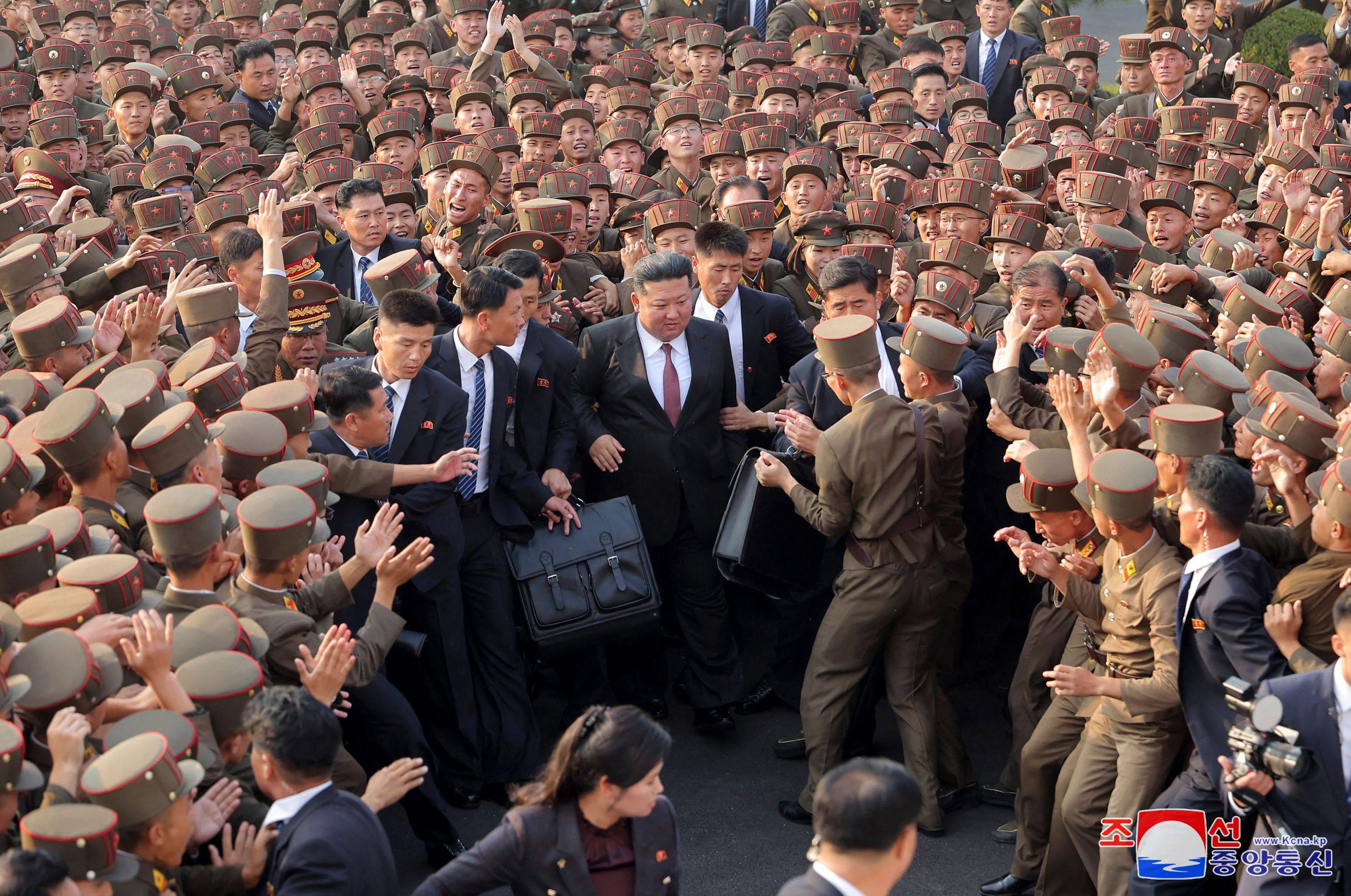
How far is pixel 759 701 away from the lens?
6.59 meters

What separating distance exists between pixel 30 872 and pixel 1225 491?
3.36 m

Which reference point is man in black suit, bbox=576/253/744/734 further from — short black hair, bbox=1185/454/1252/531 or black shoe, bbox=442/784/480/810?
short black hair, bbox=1185/454/1252/531

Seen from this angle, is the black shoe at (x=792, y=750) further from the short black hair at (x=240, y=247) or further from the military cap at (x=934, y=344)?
the short black hair at (x=240, y=247)

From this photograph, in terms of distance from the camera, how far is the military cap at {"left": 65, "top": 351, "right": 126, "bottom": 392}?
552 centimetres

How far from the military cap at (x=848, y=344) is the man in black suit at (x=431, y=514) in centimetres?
154

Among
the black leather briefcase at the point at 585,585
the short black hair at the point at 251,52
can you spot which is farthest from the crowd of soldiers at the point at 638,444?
the short black hair at the point at 251,52

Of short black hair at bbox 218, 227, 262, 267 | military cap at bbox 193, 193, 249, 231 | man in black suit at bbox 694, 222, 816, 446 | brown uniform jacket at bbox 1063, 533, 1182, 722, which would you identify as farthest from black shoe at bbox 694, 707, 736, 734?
military cap at bbox 193, 193, 249, 231

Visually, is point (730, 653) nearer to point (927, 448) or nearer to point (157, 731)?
point (927, 448)

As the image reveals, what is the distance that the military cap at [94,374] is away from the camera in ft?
18.1

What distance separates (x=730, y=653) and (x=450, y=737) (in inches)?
53.5

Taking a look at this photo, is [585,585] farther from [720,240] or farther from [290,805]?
[290,805]

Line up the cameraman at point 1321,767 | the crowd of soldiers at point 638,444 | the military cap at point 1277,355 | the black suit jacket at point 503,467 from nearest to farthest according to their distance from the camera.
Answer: the cameraman at point 1321,767 → the crowd of soldiers at point 638,444 → the military cap at point 1277,355 → the black suit jacket at point 503,467

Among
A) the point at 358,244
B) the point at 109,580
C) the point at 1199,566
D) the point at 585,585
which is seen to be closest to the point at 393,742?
the point at 585,585

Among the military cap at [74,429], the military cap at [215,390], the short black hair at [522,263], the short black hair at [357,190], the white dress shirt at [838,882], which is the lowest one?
the white dress shirt at [838,882]
